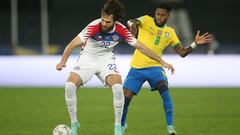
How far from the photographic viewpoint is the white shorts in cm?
921

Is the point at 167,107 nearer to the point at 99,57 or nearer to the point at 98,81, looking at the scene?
the point at 99,57

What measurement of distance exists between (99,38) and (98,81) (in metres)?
12.6

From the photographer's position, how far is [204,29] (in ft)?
111

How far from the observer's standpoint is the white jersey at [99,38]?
8969mm

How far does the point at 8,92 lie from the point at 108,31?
11080 mm

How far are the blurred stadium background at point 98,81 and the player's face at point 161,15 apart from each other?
1.77m

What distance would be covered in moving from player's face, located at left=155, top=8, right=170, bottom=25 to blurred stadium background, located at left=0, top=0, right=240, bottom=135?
1770 millimetres

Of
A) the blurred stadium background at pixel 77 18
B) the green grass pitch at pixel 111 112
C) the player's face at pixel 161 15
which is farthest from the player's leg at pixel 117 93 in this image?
the blurred stadium background at pixel 77 18

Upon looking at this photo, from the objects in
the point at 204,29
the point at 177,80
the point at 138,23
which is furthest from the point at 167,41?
the point at 204,29

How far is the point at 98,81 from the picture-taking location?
21.6 m

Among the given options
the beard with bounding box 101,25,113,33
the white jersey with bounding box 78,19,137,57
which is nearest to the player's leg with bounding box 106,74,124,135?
the white jersey with bounding box 78,19,137,57

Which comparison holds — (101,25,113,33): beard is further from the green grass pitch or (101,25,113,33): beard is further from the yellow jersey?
the green grass pitch

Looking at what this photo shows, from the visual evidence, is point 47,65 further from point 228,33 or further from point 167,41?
point 228,33

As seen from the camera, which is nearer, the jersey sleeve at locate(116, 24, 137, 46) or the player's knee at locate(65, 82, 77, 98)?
the player's knee at locate(65, 82, 77, 98)
